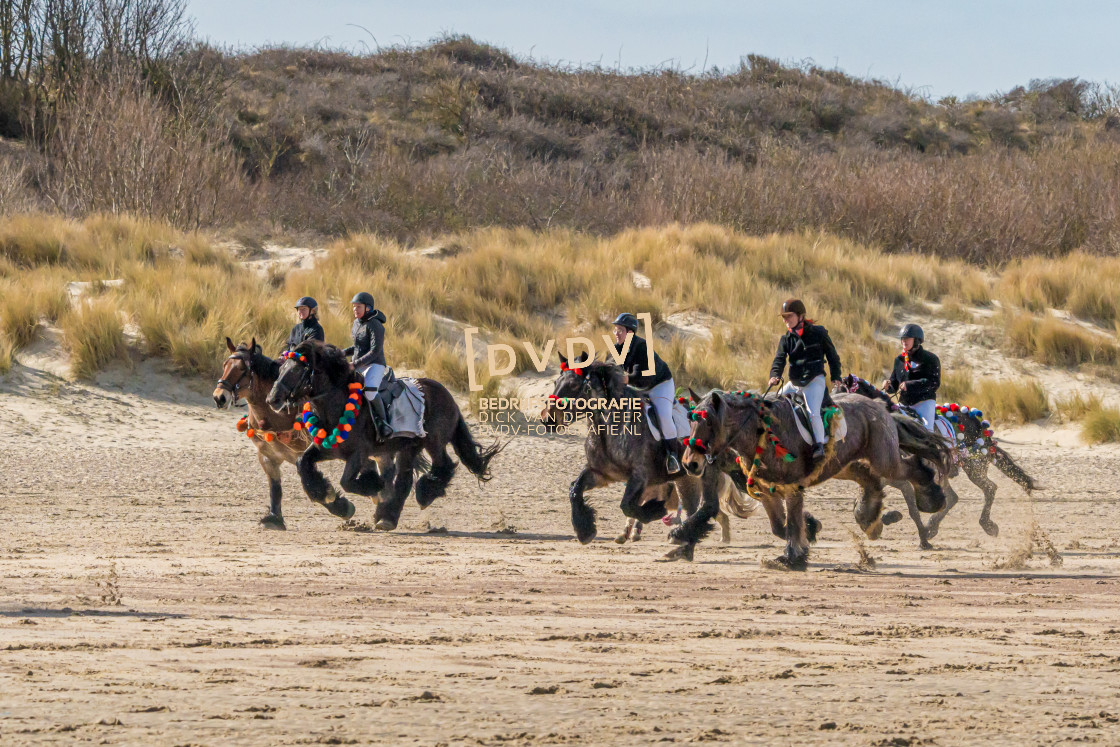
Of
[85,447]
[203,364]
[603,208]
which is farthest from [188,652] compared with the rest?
[603,208]

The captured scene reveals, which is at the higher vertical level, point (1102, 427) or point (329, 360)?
point (329, 360)

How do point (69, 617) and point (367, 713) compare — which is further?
point (69, 617)

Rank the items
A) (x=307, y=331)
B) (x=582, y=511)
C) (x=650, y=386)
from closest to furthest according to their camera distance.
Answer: (x=582, y=511) < (x=650, y=386) < (x=307, y=331)

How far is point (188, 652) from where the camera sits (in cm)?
653

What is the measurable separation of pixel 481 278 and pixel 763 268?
5.38 meters

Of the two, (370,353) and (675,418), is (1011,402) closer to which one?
(675,418)

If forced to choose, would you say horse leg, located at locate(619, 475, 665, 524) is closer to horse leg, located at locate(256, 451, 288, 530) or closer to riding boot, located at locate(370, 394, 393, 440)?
riding boot, located at locate(370, 394, 393, 440)

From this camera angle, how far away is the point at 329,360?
1210cm

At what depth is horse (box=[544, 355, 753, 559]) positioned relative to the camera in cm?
1061

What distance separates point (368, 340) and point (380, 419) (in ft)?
2.74

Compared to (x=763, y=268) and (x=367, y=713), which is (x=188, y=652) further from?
(x=763, y=268)

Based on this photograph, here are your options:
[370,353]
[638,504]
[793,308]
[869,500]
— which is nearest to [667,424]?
[638,504]

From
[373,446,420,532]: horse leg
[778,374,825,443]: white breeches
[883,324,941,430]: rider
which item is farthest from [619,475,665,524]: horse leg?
[883,324,941,430]: rider

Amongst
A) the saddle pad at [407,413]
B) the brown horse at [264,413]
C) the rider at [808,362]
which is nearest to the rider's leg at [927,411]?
the rider at [808,362]
